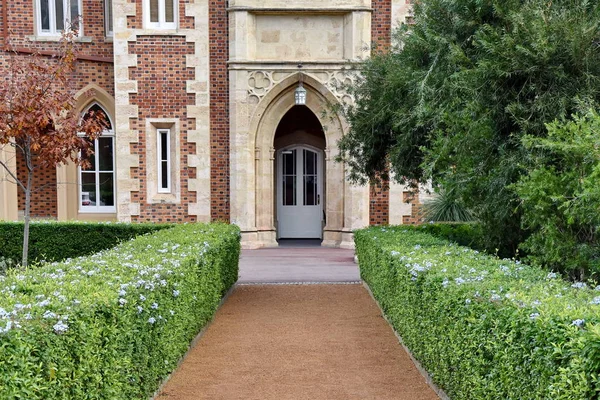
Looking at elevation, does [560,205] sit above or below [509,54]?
below

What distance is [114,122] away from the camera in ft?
56.3

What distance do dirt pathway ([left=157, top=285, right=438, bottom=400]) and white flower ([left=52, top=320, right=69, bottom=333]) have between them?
2.42 m

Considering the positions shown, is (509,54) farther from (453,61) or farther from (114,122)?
(114,122)

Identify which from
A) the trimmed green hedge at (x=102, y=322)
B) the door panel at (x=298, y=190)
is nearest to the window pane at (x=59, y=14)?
the door panel at (x=298, y=190)

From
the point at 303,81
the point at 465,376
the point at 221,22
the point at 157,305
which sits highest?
the point at 221,22

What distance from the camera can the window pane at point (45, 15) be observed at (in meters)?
16.9

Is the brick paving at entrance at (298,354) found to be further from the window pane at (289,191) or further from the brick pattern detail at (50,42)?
the brick pattern detail at (50,42)

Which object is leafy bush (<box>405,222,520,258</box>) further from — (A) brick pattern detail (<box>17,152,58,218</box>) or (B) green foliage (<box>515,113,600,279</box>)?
(A) brick pattern detail (<box>17,152,58,218</box>)

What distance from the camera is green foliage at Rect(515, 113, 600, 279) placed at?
5.56m

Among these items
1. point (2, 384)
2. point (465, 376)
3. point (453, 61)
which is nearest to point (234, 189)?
point (453, 61)

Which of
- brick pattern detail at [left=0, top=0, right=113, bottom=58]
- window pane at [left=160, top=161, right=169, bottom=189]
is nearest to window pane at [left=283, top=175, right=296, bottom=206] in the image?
window pane at [left=160, top=161, right=169, bottom=189]

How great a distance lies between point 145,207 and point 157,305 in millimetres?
11231

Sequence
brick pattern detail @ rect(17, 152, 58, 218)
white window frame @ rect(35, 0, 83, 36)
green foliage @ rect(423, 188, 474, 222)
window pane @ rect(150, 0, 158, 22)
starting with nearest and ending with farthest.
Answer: green foliage @ rect(423, 188, 474, 222) < window pane @ rect(150, 0, 158, 22) < white window frame @ rect(35, 0, 83, 36) < brick pattern detail @ rect(17, 152, 58, 218)

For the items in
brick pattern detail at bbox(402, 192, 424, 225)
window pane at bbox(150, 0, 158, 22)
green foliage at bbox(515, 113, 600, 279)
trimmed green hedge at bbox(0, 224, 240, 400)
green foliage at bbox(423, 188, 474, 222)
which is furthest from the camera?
window pane at bbox(150, 0, 158, 22)
